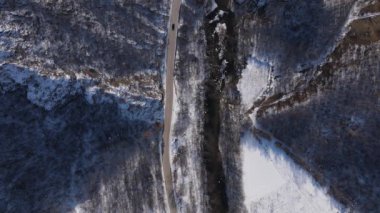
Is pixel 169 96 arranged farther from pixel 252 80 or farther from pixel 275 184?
pixel 275 184

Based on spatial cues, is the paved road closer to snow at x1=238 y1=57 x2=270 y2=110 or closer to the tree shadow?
the tree shadow

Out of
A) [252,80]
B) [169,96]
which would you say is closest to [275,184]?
[252,80]

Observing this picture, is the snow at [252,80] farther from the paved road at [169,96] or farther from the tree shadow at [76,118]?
the tree shadow at [76,118]

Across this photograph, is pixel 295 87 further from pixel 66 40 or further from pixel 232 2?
pixel 66 40

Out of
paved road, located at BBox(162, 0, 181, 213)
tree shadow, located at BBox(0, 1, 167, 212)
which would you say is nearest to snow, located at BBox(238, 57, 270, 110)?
paved road, located at BBox(162, 0, 181, 213)

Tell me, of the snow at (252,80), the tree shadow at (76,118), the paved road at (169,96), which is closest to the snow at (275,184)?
the snow at (252,80)

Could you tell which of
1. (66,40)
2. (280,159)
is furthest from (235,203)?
(66,40)
